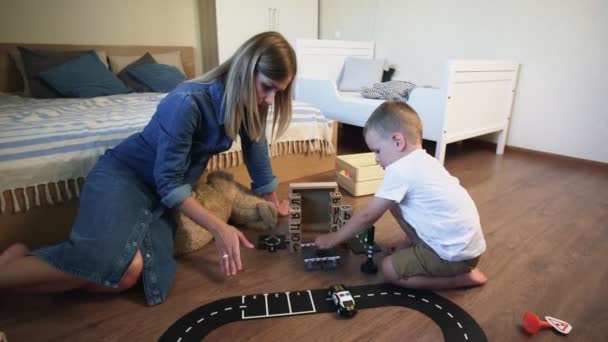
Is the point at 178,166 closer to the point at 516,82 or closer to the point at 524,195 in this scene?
the point at 524,195

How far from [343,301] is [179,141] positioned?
2.01 ft

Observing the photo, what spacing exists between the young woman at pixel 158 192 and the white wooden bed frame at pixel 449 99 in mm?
1329

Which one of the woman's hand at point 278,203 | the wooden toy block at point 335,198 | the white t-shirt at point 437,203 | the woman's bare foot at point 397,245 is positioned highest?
the white t-shirt at point 437,203

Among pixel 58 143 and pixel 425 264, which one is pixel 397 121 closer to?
pixel 425 264

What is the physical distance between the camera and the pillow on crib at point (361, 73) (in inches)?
123

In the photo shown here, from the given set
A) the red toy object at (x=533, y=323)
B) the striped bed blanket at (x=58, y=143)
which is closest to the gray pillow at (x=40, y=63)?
the striped bed blanket at (x=58, y=143)

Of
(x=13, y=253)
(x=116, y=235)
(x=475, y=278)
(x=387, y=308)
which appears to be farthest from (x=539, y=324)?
(x=13, y=253)

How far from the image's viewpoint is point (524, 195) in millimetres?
1880

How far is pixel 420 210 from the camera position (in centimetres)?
107

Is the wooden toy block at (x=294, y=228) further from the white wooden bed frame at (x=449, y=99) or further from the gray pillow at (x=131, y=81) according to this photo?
the gray pillow at (x=131, y=81)

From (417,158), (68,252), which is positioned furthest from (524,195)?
(68,252)

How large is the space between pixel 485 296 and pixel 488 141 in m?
2.10

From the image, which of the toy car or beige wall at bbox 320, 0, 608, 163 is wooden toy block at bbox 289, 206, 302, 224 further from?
beige wall at bbox 320, 0, 608, 163

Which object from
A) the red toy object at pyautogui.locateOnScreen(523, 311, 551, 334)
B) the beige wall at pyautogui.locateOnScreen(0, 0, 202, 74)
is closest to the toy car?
the red toy object at pyautogui.locateOnScreen(523, 311, 551, 334)
